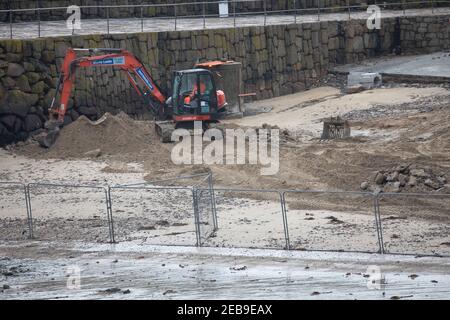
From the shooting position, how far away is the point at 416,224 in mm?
19625

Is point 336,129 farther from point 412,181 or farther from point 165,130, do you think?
point 412,181

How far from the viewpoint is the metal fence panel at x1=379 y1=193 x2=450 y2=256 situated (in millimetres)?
17938

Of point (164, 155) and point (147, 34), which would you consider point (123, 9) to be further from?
point (164, 155)

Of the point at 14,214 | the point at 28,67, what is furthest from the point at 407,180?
the point at 28,67

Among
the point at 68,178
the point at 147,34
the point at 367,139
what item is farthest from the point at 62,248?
the point at 147,34

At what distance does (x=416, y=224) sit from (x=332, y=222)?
153cm

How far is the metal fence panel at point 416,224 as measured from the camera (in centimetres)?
1794

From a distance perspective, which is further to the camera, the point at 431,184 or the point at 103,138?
the point at 103,138

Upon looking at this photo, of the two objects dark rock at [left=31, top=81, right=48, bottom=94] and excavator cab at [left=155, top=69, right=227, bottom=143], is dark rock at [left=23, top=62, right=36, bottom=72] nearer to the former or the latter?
dark rock at [left=31, top=81, right=48, bottom=94]

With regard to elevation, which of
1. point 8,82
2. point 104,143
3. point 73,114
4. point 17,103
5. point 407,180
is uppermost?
point 8,82

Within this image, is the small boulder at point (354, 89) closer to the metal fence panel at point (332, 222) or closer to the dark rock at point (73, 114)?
the dark rock at point (73, 114)

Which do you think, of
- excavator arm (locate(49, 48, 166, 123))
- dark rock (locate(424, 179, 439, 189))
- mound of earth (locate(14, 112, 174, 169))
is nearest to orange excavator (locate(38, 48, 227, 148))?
excavator arm (locate(49, 48, 166, 123))

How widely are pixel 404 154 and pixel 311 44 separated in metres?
13.2

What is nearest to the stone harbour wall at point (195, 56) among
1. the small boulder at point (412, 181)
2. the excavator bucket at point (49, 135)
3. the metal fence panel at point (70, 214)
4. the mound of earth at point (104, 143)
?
the excavator bucket at point (49, 135)
